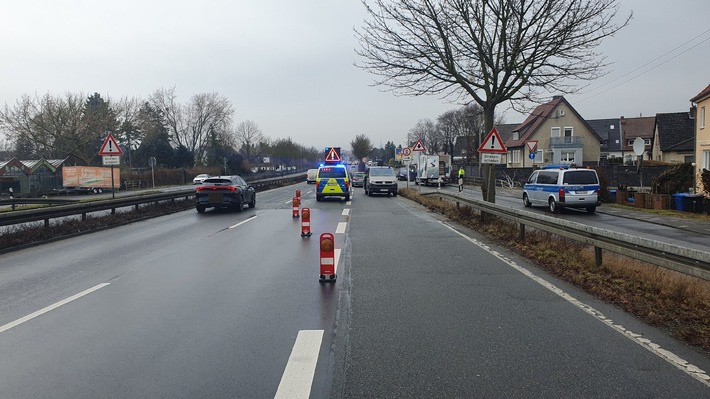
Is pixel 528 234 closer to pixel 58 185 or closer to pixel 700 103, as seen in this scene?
pixel 700 103

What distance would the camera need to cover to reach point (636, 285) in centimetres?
738

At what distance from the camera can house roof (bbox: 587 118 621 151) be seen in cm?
8212

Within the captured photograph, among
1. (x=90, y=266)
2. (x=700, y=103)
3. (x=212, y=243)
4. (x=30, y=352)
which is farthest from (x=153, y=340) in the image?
(x=700, y=103)

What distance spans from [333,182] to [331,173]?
0.58m

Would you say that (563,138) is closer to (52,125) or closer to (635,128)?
(635,128)

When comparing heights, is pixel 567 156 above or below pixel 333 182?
above

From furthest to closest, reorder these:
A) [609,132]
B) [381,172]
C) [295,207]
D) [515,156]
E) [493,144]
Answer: [609,132] < [515,156] < [381,172] < [295,207] < [493,144]

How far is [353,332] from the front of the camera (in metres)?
5.53

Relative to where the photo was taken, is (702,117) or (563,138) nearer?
(702,117)

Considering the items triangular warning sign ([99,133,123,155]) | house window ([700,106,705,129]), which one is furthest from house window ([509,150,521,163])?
triangular warning sign ([99,133,123,155])

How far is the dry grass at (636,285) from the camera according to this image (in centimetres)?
582

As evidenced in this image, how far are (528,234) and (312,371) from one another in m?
9.57

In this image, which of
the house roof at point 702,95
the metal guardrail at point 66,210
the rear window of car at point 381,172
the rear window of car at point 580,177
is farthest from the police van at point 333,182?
A: the house roof at point 702,95

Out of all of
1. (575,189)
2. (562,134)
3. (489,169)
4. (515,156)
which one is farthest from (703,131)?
(515,156)
